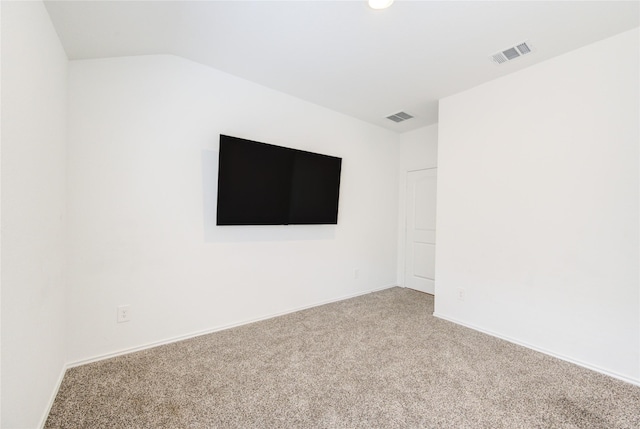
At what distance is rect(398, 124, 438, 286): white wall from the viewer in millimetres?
4008

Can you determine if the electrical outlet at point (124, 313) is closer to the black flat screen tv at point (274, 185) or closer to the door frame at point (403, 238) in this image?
the black flat screen tv at point (274, 185)

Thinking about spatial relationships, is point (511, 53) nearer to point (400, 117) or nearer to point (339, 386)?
point (400, 117)

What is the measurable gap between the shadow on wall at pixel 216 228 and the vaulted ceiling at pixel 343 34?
0.94 m

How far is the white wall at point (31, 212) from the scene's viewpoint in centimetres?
110

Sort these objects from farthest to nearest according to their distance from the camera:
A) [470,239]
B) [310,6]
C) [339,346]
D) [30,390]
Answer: [470,239] → [339,346] → [310,6] → [30,390]

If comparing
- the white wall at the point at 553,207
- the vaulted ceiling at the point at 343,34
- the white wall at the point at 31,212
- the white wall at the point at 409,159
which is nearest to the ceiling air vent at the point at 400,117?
the white wall at the point at 409,159

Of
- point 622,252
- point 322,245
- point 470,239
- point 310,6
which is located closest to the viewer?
point 310,6

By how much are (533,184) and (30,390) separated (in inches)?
148

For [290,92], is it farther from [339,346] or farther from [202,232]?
[339,346]

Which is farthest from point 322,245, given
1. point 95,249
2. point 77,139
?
point 77,139

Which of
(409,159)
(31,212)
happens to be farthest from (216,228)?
(409,159)

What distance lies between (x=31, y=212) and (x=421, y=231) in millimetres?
4148

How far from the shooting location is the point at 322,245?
3455mm

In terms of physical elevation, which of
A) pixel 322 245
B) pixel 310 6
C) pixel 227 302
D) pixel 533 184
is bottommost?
pixel 227 302
